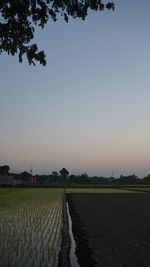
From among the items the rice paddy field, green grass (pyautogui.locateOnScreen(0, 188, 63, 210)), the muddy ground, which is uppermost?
green grass (pyautogui.locateOnScreen(0, 188, 63, 210))

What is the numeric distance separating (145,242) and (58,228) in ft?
17.5

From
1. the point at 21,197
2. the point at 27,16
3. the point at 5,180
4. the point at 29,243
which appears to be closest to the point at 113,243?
the point at 29,243

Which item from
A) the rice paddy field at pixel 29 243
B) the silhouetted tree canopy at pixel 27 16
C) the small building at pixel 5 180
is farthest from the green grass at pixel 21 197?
the small building at pixel 5 180

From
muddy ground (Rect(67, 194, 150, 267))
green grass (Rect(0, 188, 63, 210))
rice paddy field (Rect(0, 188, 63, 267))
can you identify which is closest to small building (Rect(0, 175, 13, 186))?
green grass (Rect(0, 188, 63, 210))

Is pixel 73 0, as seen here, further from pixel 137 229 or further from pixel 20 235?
pixel 137 229

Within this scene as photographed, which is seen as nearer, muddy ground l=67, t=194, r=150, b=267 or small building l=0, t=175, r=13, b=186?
muddy ground l=67, t=194, r=150, b=267

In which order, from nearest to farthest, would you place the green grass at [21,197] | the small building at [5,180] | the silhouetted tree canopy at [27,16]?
the silhouetted tree canopy at [27,16], the green grass at [21,197], the small building at [5,180]

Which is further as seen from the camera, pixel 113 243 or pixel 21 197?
pixel 21 197

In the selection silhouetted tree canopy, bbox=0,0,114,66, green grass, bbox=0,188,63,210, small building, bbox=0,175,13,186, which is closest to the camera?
silhouetted tree canopy, bbox=0,0,114,66

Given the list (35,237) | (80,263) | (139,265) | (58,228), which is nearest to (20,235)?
(35,237)

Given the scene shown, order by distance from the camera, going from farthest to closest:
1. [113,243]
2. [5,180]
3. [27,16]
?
[5,180] < [113,243] < [27,16]

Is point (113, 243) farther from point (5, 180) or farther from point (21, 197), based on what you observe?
point (5, 180)

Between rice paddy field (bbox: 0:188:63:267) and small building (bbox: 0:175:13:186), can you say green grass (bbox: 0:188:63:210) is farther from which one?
small building (bbox: 0:175:13:186)

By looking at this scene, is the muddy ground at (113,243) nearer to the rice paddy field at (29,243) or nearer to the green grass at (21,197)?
the rice paddy field at (29,243)
